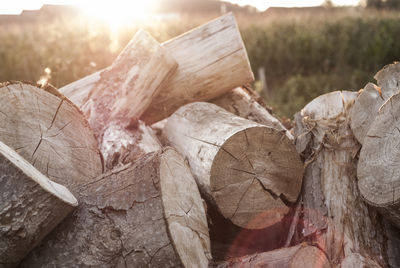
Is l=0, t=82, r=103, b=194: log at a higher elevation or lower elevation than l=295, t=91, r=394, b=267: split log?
higher

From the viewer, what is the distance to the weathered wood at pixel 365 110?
7.55 ft

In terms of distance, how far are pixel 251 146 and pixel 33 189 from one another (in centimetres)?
120

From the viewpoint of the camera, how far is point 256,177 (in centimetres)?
234

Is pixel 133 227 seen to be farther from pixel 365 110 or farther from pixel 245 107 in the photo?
pixel 245 107

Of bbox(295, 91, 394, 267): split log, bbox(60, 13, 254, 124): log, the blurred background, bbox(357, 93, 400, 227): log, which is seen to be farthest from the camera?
the blurred background

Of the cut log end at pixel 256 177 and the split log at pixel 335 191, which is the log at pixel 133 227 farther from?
the split log at pixel 335 191

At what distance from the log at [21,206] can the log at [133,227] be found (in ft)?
0.43

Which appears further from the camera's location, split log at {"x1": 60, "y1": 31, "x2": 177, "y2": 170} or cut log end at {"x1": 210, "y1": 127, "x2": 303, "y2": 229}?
split log at {"x1": 60, "y1": 31, "x2": 177, "y2": 170}

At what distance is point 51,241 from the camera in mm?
1847

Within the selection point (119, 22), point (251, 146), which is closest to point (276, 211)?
point (251, 146)

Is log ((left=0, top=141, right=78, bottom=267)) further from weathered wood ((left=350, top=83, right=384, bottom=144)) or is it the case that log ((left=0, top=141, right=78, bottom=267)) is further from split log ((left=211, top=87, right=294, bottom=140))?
split log ((left=211, top=87, right=294, bottom=140))

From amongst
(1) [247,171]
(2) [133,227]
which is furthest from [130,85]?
(2) [133,227]

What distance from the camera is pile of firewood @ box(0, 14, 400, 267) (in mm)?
1774

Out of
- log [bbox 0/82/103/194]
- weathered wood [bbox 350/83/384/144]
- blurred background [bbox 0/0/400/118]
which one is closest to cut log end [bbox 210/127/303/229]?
weathered wood [bbox 350/83/384/144]
